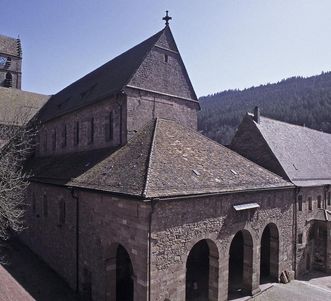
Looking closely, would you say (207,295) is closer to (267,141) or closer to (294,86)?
(267,141)

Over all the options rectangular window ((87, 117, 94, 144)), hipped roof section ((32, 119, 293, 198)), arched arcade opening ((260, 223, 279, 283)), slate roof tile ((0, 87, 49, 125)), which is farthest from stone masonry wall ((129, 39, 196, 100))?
slate roof tile ((0, 87, 49, 125))

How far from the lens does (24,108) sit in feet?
117

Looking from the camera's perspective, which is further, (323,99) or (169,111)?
(323,99)

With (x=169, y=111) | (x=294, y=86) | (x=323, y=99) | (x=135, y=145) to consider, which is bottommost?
(x=135, y=145)

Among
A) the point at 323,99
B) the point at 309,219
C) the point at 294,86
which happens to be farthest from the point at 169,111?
the point at 294,86

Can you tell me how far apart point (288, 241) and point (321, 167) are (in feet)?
30.7

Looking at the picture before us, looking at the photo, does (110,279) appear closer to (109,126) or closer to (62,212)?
(62,212)

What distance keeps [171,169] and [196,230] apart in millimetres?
2877

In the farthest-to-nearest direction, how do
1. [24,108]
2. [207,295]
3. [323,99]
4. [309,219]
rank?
[323,99]
[24,108]
[309,219]
[207,295]

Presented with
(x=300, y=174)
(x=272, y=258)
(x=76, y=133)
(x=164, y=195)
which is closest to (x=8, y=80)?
(x=76, y=133)

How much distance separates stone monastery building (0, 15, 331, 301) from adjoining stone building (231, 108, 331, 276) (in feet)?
0.31

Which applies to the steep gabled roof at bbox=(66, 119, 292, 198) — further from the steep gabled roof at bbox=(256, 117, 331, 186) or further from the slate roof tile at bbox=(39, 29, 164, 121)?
the slate roof tile at bbox=(39, 29, 164, 121)

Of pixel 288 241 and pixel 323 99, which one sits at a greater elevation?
pixel 323 99

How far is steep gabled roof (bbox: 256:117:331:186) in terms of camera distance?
22547 mm
